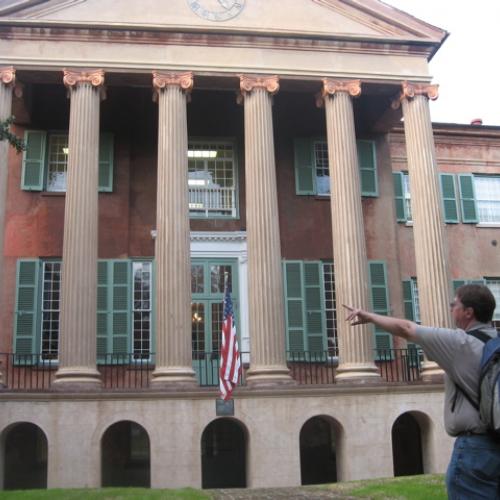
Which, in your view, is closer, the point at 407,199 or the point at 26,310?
the point at 26,310

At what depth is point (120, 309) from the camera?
22.0 m

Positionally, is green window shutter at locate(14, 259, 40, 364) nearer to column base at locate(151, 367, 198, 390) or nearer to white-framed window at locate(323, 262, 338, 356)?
column base at locate(151, 367, 198, 390)

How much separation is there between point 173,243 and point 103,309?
4171mm

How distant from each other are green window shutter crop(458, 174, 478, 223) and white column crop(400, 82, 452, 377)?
5.53m

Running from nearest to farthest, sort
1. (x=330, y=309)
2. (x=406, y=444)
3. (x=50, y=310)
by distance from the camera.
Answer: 1. (x=50, y=310)
2. (x=406, y=444)
3. (x=330, y=309)

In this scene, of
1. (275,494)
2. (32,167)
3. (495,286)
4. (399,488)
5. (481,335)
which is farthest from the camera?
(495,286)

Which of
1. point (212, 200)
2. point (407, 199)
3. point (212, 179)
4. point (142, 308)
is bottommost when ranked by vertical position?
point (142, 308)

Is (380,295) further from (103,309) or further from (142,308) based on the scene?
(103,309)

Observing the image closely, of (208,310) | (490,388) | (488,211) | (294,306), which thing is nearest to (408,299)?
(294,306)

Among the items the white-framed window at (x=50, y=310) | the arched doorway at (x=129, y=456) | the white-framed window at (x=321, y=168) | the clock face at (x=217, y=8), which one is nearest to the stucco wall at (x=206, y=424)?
the arched doorway at (x=129, y=456)

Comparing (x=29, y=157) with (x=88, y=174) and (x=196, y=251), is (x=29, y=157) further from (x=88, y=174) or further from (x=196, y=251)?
(x=196, y=251)

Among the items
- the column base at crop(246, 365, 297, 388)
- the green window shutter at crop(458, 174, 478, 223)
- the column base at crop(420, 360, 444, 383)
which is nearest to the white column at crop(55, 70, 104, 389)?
the column base at crop(246, 365, 297, 388)

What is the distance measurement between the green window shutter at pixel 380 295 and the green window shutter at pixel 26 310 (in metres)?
10.3

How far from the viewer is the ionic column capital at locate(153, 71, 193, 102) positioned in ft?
66.3
